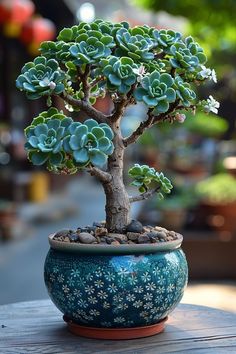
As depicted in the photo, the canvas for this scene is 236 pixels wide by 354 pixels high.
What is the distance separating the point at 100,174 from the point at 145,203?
6.34 meters

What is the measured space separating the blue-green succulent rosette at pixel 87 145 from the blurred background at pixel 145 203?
0.98 meters

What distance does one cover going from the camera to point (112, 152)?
178cm

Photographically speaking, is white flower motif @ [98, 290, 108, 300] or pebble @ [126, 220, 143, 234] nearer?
white flower motif @ [98, 290, 108, 300]

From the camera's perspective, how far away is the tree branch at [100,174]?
1826mm

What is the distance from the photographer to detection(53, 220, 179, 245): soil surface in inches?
72.5

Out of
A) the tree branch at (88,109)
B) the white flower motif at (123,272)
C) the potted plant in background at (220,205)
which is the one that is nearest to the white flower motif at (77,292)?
the white flower motif at (123,272)

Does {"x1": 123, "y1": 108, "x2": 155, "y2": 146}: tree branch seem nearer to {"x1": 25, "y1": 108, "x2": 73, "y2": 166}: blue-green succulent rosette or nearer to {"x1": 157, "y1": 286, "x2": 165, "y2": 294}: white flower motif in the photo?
{"x1": 25, "y1": 108, "x2": 73, "y2": 166}: blue-green succulent rosette

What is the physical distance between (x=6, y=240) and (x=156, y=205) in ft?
5.62

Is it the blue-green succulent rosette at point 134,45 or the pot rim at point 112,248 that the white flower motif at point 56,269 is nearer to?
the pot rim at point 112,248

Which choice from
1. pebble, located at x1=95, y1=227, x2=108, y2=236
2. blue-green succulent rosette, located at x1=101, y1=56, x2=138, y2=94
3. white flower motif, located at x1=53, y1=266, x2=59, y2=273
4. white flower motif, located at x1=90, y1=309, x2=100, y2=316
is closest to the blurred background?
blue-green succulent rosette, located at x1=101, y1=56, x2=138, y2=94

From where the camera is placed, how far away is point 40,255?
7.15m

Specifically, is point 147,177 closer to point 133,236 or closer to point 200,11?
point 133,236

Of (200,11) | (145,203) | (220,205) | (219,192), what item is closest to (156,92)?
(200,11)

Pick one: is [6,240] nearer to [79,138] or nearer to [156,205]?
[156,205]
